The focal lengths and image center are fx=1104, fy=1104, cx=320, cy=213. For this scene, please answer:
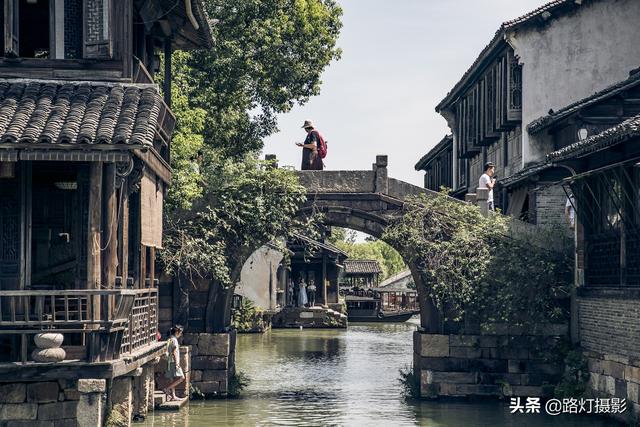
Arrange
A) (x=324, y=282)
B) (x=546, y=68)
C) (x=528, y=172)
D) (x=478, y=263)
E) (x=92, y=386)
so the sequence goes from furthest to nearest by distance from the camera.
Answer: (x=324, y=282) → (x=546, y=68) → (x=528, y=172) → (x=478, y=263) → (x=92, y=386)

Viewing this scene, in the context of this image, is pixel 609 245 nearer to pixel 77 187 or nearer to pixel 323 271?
pixel 77 187

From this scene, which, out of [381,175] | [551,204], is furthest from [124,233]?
[551,204]

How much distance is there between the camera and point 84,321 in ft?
48.1

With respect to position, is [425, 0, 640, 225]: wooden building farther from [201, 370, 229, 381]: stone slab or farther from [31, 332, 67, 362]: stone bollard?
[31, 332, 67, 362]: stone bollard

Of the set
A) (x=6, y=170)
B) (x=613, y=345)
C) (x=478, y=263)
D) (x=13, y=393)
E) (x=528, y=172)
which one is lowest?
(x=13, y=393)

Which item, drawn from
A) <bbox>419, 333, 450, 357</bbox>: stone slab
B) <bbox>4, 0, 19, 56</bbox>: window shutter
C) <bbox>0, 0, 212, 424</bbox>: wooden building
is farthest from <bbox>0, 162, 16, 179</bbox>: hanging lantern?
<bbox>419, 333, 450, 357</bbox>: stone slab

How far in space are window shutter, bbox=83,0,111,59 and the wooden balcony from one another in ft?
11.7

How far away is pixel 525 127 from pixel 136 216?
14032mm

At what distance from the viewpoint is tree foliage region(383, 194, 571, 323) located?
2309 centimetres

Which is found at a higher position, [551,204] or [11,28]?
[11,28]

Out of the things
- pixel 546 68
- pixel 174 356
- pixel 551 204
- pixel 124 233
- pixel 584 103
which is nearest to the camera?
pixel 124 233

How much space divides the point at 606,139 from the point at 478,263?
5.63m

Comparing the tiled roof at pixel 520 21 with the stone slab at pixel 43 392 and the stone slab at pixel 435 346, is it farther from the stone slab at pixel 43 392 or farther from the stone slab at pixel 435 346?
the stone slab at pixel 43 392

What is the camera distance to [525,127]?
29359mm
